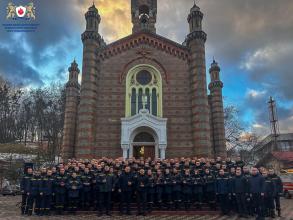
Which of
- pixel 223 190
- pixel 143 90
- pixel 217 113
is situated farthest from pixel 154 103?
pixel 223 190

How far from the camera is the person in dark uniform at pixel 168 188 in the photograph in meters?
13.9

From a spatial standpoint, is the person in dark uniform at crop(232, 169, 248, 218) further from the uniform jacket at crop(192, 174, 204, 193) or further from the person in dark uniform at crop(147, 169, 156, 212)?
the person in dark uniform at crop(147, 169, 156, 212)

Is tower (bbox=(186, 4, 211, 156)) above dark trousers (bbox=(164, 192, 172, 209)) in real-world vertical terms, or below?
above

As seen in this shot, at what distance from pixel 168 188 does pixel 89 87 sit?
39.7 feet

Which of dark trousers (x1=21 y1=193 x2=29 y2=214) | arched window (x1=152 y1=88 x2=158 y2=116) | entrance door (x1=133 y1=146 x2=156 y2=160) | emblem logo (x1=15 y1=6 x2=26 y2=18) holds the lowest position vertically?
dark trousers (x1=21 y1=193 x2=29 y2=214)

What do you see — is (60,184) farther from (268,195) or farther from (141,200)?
(268,195)

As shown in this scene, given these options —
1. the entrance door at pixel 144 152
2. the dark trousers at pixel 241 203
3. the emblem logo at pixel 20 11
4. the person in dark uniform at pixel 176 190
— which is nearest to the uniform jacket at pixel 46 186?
the person in dark uniform at pixel 176 190

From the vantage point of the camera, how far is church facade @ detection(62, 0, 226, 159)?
73.2 feet

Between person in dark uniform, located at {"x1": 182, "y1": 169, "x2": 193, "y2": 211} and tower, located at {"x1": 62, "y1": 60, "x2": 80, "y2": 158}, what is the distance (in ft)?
46.8

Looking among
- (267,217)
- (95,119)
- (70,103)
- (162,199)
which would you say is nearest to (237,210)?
(267,217)

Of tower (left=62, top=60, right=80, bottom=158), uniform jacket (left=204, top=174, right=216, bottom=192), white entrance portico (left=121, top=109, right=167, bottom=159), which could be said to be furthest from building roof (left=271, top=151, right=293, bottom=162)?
uniform jacket (left=204, top=174, right=216, bottom=192)

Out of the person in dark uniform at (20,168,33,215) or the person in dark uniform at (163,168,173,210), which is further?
the person in dark uniform at (163,168,173,210)

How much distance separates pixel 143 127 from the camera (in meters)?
22.7

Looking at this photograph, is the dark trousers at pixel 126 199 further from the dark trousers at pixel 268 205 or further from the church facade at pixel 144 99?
the church facade at pixel 144 99
